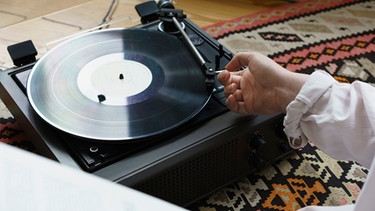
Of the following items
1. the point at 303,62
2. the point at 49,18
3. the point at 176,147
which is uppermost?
the point at 49,18

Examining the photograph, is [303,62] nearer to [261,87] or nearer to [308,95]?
[261,87]

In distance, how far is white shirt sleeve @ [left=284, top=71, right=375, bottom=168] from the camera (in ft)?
2.47

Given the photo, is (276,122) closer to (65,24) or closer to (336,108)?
(336,108)

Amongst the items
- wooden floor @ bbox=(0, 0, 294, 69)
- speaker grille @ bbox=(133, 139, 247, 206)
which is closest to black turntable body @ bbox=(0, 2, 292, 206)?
speaker grille @ bbox=(133, 139, 247, 206)

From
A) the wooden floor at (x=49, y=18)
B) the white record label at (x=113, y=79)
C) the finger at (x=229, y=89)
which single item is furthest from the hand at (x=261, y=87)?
the wooden floor at (x=49, y=18)

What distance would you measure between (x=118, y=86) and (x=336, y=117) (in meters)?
0.46

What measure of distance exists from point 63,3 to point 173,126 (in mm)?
619

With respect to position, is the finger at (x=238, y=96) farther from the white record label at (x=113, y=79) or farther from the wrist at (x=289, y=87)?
the white record label at (x=113, y=79)

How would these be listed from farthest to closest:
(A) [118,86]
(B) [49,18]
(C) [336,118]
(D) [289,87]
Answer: (B) [49,18]
(A) [118,86]
(D) [289,87]
(C) [336,118]

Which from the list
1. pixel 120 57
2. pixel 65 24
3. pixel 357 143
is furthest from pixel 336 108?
pixel 65 24

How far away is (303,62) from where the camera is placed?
4.66 feet

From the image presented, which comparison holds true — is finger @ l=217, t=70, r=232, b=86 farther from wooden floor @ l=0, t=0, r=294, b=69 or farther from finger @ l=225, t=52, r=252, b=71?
wooden floor @ l=0, t=0, r=294, b=69

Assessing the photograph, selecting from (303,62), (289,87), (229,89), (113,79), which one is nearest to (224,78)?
(229,89)

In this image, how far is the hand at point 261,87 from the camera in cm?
90
